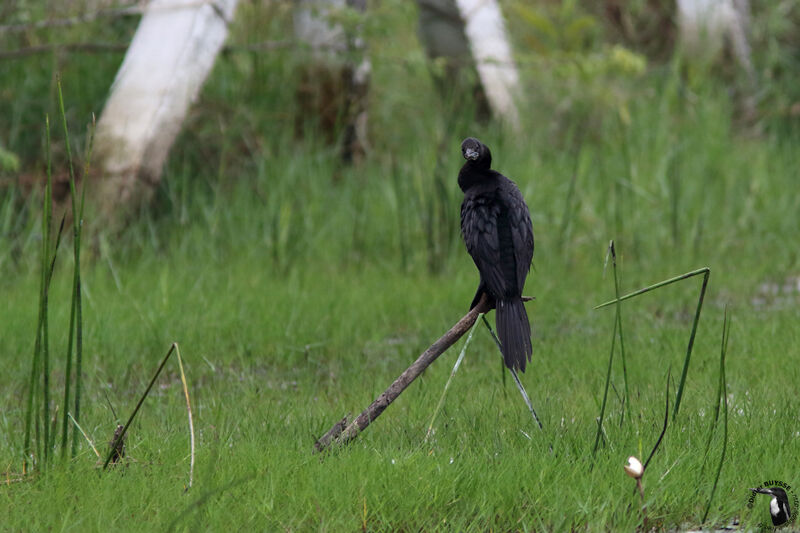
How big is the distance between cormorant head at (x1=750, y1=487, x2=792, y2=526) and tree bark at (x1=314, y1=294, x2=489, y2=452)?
0.89 meters

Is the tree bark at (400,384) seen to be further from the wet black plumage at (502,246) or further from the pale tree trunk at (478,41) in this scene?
the pale tree trunk at (478,41)

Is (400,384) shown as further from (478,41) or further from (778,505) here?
(478,41)

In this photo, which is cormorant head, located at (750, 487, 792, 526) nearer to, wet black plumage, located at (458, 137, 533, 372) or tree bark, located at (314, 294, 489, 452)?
wet black plumage, located at (458, 137, 533, 372)

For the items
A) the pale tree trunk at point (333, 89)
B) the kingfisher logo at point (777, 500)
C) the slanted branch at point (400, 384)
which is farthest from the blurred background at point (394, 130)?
the kingfisher logo at point (777, 500)

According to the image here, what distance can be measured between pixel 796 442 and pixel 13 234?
203 inches

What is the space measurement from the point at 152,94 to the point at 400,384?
484 centimetres

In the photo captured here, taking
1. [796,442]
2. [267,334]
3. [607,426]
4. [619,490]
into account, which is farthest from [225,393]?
[796,442]

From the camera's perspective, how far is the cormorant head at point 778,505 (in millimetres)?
2576

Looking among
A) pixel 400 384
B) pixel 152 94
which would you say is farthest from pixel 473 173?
pixel 152 94

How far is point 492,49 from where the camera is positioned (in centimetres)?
851

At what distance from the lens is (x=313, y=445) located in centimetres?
309

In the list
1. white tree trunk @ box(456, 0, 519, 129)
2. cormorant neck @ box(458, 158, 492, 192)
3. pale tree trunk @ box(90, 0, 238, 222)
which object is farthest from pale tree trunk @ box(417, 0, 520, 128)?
cormorant neck @ box(458, 158, 492, 192)

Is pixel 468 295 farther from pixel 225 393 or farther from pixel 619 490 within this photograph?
pixel 619 490

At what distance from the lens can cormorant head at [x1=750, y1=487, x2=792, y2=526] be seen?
2.58 m
